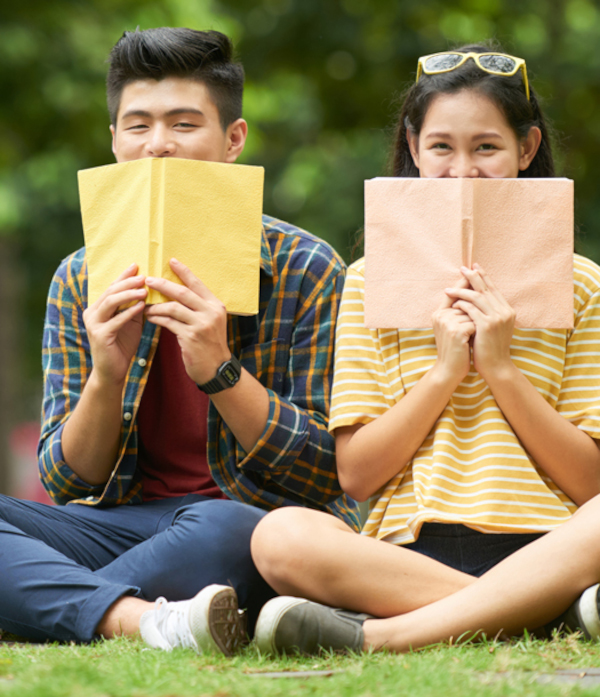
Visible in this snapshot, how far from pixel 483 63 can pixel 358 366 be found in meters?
0.94

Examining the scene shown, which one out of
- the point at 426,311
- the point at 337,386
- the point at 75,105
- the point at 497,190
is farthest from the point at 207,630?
the point at 75,105

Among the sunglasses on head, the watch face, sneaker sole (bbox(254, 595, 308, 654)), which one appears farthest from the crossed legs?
the sunglasses on head

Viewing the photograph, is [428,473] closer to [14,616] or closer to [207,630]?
[207,630]

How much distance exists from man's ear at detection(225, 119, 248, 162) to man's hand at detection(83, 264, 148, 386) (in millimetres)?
693

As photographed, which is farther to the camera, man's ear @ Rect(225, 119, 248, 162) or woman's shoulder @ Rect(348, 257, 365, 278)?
man's ear @ Rect(225, 119, 248, 162)

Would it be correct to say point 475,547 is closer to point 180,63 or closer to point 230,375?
point 230,375

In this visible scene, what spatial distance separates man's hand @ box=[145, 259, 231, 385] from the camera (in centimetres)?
260

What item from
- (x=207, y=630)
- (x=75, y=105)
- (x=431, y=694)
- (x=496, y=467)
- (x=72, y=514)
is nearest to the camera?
(x=431, y=694)

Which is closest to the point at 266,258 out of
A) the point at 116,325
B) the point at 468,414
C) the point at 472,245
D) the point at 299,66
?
the point at 116,325

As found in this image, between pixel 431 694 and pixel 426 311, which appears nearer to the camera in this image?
pixel 431 694

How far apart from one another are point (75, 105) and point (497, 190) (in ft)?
14.9

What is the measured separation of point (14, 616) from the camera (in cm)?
259

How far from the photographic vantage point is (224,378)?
2.66 meters

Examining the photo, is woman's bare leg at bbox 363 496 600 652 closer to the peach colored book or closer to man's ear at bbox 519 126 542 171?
the peach colored book
